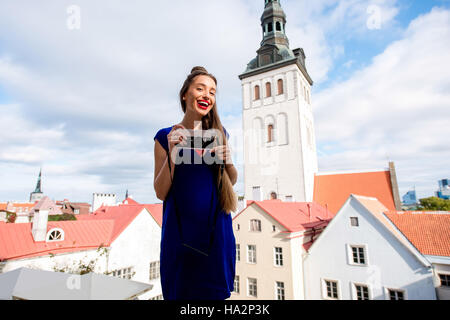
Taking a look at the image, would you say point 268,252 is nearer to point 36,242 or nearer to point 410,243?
point 410,243

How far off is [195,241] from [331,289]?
17.5m

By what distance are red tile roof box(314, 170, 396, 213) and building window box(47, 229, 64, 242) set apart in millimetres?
28222

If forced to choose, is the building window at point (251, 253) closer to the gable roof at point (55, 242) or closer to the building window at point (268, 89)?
the gable roof at point (55, 242)

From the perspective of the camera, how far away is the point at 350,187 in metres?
31.8

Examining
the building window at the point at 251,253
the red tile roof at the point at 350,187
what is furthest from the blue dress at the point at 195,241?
the red tile roof at the point at 350,187

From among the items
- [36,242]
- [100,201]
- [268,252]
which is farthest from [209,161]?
→ [100,201]

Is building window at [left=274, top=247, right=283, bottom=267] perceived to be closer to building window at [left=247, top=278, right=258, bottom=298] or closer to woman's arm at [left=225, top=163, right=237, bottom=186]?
building window at [left=247, top=278, right=258, bottom=298]

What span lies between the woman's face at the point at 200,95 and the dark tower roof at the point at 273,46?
1454 inches

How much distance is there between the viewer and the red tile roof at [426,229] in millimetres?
12820

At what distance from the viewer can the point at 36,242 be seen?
12656 millimetres

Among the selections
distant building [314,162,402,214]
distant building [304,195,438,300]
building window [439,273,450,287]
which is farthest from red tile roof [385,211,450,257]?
distant building [314,162,402,214]

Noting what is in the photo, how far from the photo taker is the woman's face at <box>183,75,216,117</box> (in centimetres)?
201

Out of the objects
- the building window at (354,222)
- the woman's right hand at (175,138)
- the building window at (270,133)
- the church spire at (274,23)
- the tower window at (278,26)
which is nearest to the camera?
the woman's right hand at (175,138)
